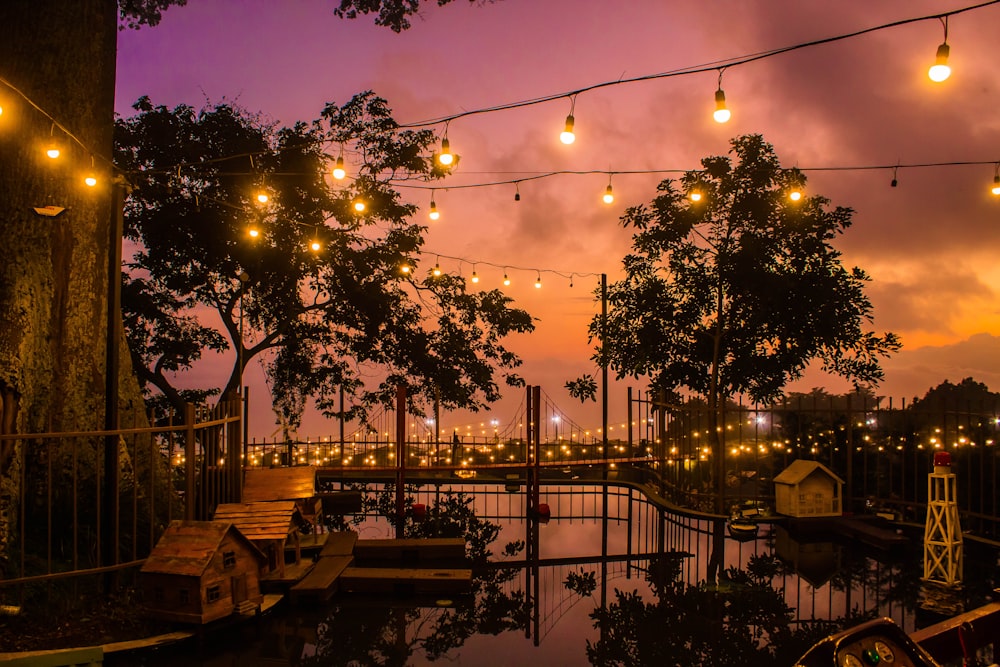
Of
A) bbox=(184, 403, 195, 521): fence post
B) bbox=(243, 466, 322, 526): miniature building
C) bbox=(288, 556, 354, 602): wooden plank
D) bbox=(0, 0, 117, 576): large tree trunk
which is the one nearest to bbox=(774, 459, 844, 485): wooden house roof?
bbox=(288, 556, 354, 602): wooden plank

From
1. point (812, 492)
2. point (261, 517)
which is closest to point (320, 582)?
point (261, 517)

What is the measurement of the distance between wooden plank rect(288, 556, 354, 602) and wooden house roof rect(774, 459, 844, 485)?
8.60 metres

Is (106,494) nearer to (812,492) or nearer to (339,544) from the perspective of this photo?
(339,544)

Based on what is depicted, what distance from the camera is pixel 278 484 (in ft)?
31.4

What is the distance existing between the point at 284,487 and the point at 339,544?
1598 millimetres

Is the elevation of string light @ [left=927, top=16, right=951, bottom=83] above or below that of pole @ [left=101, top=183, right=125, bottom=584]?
above

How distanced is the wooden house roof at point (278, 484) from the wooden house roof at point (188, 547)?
6.04 ft

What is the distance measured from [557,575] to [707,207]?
10.2m

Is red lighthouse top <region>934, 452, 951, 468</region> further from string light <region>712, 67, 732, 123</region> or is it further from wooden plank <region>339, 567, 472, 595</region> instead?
wooden plank <region>339, 567, 472, 595</region>

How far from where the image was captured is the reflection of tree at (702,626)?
675 centimetres

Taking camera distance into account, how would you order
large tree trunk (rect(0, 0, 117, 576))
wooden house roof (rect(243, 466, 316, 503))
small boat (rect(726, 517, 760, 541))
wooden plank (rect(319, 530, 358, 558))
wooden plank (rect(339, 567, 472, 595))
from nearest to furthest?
wooden plank (rect(339, 567, 472, 595)) < large tree trunk (rect(0, 0, 117, 576)) < wooden house roof (rect(243, 466, 316, 503)) < wooden plank (rect(319, 530, 358, 558)) < small boat (rect(726, 517, 760, 541))

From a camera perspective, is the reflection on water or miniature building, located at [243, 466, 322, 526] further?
miniature building, located at [243, 466, 322, 526]

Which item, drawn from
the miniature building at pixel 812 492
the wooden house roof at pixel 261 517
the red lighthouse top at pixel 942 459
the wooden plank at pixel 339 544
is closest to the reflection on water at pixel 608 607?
the miniature building at pixel 812 492

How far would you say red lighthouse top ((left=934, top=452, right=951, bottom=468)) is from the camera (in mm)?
8039
